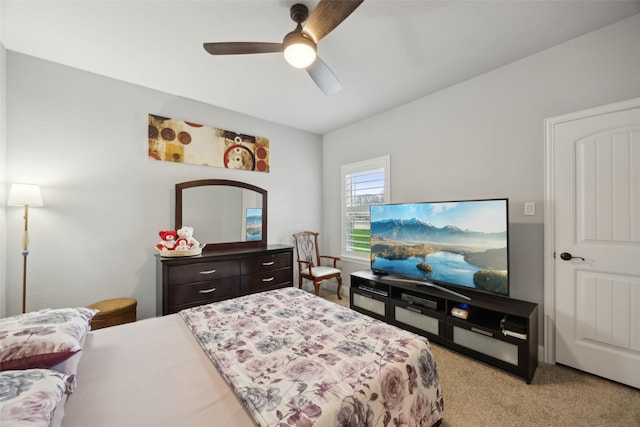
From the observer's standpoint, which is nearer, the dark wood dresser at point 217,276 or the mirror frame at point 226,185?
the dark wood dresser at point 217,276

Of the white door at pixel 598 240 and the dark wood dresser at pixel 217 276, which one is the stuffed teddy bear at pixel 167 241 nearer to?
the dark wood dresser at pixel 217 276

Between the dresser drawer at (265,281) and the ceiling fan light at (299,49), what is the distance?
2436mm

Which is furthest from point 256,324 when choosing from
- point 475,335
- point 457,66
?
point 457,66

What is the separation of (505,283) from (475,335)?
20.9 inches

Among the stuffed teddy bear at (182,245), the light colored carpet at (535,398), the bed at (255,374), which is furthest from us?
the stuffed teddy bear at (182,245)

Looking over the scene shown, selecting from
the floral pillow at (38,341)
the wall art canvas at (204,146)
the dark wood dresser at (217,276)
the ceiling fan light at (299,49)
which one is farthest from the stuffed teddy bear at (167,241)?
the ceiling fan light at (299,49)

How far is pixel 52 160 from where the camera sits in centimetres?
242

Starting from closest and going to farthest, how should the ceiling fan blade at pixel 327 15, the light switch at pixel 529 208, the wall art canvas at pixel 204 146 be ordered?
the ceiling fan blade at pixel 327 15 < the light switch at pixel 529 208 < the wall art canvas at pixel 204 146

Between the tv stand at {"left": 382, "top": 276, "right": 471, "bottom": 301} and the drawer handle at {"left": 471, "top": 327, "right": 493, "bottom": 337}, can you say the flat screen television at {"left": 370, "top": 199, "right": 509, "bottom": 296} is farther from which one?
the drawer handle at {"left": 471, "top": 327, "right": 493, "bottom": 337}

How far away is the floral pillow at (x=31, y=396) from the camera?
26.8 inches

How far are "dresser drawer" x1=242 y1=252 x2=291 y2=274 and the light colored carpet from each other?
83.8 inches

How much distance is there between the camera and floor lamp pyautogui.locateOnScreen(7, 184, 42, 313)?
6.84ft

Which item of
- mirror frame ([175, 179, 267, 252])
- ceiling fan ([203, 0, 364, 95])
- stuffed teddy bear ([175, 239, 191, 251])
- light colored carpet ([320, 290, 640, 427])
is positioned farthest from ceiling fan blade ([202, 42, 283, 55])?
light colored carpet ([320, 290, 640, 427])

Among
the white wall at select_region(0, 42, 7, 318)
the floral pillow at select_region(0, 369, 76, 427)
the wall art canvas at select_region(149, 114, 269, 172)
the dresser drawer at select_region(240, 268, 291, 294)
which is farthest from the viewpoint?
the dresser drawer at select_region(240, 268, 291, 294)
